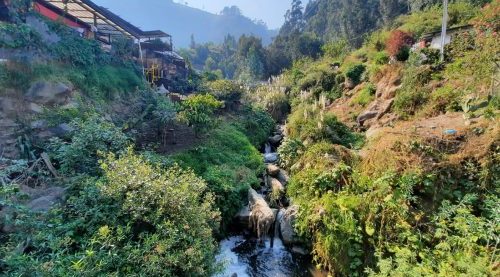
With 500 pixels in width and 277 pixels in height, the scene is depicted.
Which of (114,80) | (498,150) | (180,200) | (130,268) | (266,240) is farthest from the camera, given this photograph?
(114,80)

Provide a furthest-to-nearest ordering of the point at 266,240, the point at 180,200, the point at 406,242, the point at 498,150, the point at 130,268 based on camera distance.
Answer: the point at 266,240 → the point at 498,150 → the point at 406,242 → the point at 180,200 → the point at 130,268

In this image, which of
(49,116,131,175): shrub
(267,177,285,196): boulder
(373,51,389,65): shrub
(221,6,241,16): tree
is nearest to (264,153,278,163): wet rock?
(267,177,285,196): boulder

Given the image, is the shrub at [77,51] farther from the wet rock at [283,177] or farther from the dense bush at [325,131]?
the dense bush at [325,131]

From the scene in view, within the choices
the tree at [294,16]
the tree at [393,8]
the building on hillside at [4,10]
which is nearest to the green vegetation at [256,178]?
the building on hillside at [4,10]

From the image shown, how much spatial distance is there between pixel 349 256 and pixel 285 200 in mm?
2943

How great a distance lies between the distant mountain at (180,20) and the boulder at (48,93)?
167500mm

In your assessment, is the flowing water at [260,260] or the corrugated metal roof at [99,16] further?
the corrugated metal roof at [99,16]

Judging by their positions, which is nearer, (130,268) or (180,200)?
(130,268)

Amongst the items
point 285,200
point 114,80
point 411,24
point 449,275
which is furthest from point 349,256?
point 411,24

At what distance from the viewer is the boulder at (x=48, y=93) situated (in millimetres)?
8898

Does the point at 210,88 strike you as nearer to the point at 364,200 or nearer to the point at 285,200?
the point at 285,200

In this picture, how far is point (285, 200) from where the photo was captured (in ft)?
27.4

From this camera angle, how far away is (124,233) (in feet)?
15.3

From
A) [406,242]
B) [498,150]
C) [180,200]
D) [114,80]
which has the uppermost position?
[114,80]
